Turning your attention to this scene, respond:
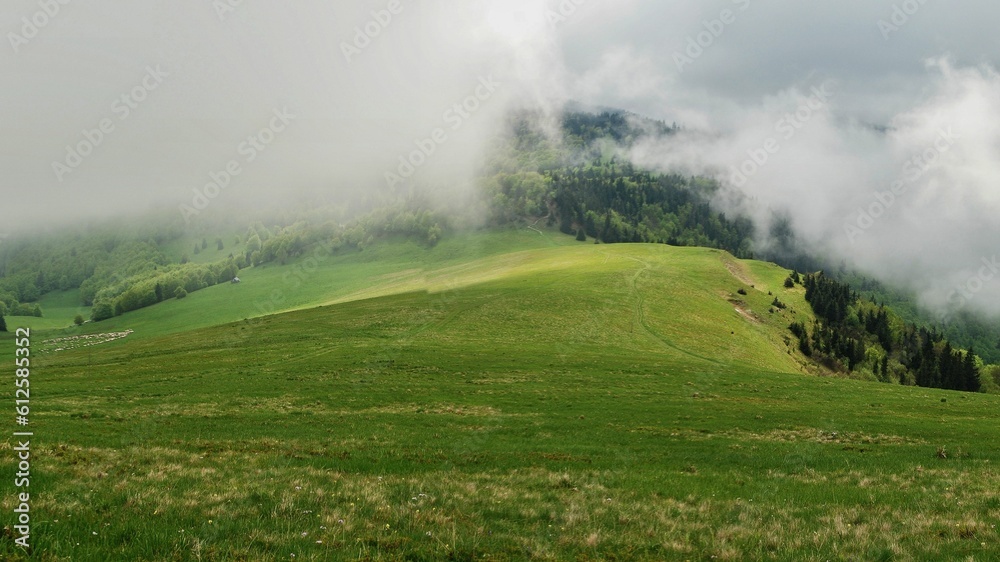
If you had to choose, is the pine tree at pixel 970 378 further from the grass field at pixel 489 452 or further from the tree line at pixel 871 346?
the grass field at pixel 489 452

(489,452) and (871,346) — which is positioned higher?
(489,452)

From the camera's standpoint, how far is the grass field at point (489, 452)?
32.2 ft

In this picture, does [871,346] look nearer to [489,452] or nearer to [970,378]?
[970,378]

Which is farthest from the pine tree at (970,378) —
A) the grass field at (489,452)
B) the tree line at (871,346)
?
the grass field at (489,452)

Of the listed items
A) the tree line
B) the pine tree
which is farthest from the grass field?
the pine tree

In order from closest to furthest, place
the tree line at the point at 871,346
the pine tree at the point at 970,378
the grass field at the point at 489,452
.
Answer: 1. the grass field at the point at 489,452
2. the tree line at the point at 871,346
3. the pine tree at the point at 970,378

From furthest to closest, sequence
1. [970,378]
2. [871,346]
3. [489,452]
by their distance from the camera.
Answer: [871,346] → [970,378] → [489,452]

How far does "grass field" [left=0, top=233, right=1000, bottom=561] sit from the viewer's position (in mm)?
9812

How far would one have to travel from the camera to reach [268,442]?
2362 centimetres

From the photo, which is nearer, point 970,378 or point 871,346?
point 970,378

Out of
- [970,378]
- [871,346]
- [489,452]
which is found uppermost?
[489,452]

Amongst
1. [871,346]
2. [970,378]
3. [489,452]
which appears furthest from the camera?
[871,346]

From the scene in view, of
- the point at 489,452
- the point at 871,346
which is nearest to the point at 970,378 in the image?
the point at 871,346

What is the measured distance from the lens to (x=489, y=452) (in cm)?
2334
